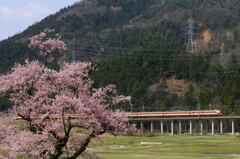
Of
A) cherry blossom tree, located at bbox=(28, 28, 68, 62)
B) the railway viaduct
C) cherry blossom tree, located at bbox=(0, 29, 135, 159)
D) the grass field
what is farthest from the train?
cherry blossom tree, located at bbox=(0, 29, 135, 159)

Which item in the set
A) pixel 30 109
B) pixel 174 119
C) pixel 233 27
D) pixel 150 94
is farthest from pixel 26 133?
pixel 233 27

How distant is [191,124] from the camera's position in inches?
3888

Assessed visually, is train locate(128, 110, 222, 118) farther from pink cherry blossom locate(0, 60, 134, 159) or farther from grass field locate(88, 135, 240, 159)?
pink cherry blossom locate(0, 60, 134, 159)

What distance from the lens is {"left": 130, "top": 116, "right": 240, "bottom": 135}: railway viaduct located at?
95500mm

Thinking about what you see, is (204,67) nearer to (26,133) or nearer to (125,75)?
(125,75)

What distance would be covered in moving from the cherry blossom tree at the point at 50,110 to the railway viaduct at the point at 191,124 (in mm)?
74976

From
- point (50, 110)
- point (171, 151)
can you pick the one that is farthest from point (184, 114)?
point (50, 110)

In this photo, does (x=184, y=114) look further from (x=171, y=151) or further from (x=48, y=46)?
(x=48, y=46)

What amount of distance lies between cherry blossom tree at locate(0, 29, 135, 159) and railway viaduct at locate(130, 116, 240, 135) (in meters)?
75.0

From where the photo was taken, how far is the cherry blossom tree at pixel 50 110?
15.8 metres

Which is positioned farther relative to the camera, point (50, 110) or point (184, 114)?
point (184, 114)

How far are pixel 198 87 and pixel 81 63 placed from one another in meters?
116

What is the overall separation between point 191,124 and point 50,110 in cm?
8457

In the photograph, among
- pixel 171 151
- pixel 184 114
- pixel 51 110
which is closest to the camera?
pixel 51 110
